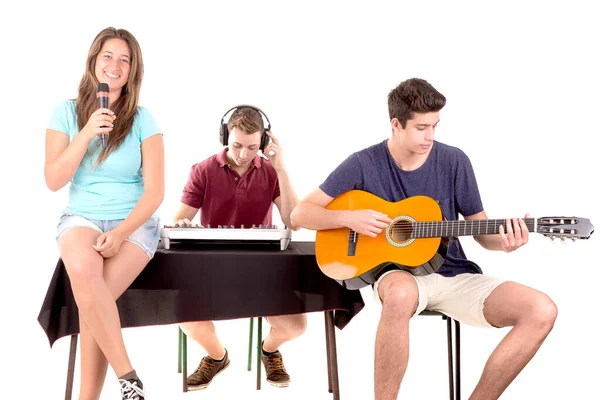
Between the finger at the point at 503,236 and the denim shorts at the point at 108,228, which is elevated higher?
the denim shorts at the point at 108,228

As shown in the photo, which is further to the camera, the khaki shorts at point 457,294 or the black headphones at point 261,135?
the black headphones at point 261,135

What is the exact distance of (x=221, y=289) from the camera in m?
2.86

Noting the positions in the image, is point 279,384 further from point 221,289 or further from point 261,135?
point 261,135

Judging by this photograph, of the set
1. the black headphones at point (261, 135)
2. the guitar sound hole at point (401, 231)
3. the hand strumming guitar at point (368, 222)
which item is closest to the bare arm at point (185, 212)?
the black headphones at point (261, 135)

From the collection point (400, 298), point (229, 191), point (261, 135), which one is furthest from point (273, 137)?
point (400, 298)

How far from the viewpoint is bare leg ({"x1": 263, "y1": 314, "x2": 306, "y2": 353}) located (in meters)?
3.26

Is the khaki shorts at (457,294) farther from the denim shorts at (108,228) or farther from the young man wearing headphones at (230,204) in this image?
the denim shorts at (108,228)

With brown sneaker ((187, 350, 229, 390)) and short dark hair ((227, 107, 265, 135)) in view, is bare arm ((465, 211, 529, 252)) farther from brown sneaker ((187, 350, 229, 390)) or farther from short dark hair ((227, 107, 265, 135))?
brown sneaker ((187, 350, 229, 390))

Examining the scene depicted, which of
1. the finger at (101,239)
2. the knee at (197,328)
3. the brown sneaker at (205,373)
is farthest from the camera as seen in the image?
the brown sneaker at (205,373)

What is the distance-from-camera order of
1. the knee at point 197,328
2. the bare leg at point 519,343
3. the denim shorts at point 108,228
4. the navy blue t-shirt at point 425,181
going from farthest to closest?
1. the knee at point 197,328
2. the navy blue t-shirt at point 425,181
3. the denim shorts at point 108,228
4. the bare leg at point 519,343

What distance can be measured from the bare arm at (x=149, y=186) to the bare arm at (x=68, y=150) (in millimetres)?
220

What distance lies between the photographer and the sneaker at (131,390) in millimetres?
2412

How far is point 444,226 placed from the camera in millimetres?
2584

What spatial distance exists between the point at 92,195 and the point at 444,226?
134 cm
